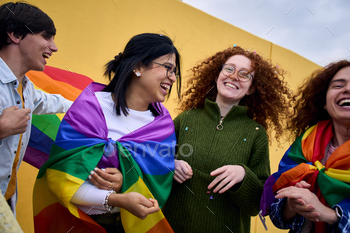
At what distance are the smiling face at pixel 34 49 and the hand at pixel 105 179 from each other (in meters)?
0.83

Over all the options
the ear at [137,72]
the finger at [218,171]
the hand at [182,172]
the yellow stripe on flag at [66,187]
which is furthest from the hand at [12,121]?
the finger at [218,171]

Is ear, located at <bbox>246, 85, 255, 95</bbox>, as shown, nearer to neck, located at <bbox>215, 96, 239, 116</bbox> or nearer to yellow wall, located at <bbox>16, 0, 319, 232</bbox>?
neck, located at <bbox>215, 96, 239, 116</bbox>

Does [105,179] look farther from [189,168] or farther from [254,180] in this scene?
[254,180]

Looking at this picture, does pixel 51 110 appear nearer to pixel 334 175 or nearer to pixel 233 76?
pixel 233 76

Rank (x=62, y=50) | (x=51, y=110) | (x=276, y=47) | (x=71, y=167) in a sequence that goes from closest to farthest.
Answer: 1. (x=71, y=167)
2. (x=51, y=110)
3. (x=62, y=50)
4. (x=276, y=47)

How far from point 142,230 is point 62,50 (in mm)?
2090

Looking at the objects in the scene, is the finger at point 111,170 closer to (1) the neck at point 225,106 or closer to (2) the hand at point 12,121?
(2) the hand at point 12,121

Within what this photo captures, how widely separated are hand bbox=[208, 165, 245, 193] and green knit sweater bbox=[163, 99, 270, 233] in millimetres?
39

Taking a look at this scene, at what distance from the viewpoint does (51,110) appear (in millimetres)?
2012

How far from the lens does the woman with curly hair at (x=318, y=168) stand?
1.21 meters

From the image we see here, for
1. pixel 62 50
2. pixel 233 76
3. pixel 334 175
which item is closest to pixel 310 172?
pixel 334 175

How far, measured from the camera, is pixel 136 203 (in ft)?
4.19

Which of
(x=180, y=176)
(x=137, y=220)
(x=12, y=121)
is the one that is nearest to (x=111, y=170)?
(x=137, y=220)

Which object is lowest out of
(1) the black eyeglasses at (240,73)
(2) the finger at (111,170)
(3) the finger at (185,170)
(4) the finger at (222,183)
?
(2) the finger at (111,170)
